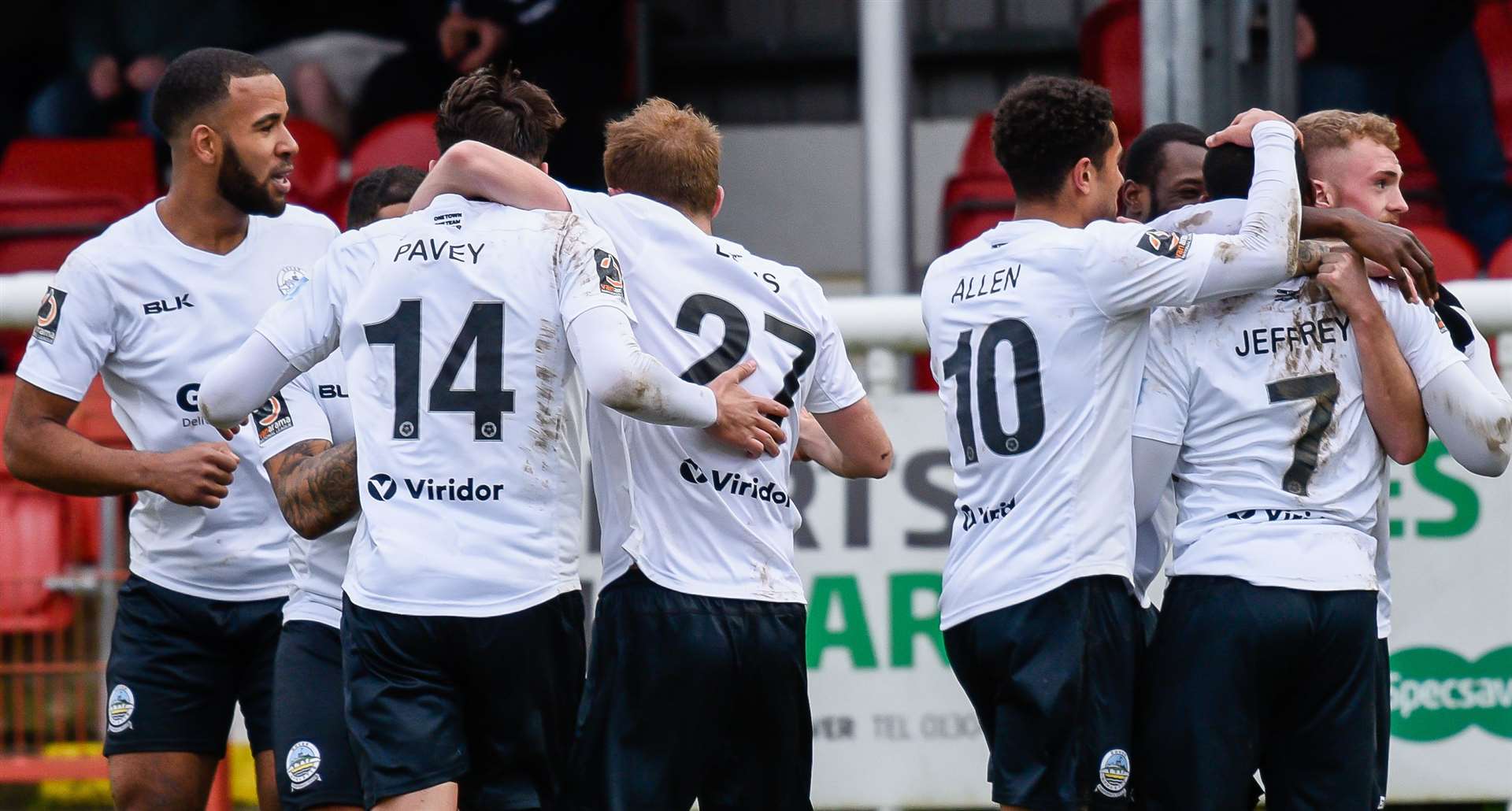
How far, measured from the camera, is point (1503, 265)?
776cm

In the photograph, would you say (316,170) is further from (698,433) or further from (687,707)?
(687,707)

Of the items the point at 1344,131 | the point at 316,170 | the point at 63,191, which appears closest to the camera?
the point at 1344,131

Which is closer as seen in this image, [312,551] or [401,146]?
[312,551]

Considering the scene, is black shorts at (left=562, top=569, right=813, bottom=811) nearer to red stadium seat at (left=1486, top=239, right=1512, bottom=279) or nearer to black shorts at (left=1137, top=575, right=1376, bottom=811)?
black shorts at (left=1137, top=575, right=1376, bottom=811)

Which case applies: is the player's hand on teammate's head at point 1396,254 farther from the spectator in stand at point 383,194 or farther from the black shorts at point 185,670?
the black shorts at point 185,670

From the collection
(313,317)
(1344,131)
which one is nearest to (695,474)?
(313,317)

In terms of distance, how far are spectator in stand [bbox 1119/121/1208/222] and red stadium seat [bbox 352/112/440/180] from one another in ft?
17.3

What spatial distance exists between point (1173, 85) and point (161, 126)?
11.5 feet

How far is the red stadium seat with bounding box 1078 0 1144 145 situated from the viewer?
29.9 ft

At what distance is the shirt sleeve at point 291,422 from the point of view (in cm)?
416

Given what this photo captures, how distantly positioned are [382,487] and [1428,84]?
23.0ft

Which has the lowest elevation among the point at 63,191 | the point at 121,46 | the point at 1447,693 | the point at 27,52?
the point at 1447,693

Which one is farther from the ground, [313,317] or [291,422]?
[313,317]

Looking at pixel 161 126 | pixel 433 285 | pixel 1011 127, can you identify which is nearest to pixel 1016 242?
pixel 1011 127
